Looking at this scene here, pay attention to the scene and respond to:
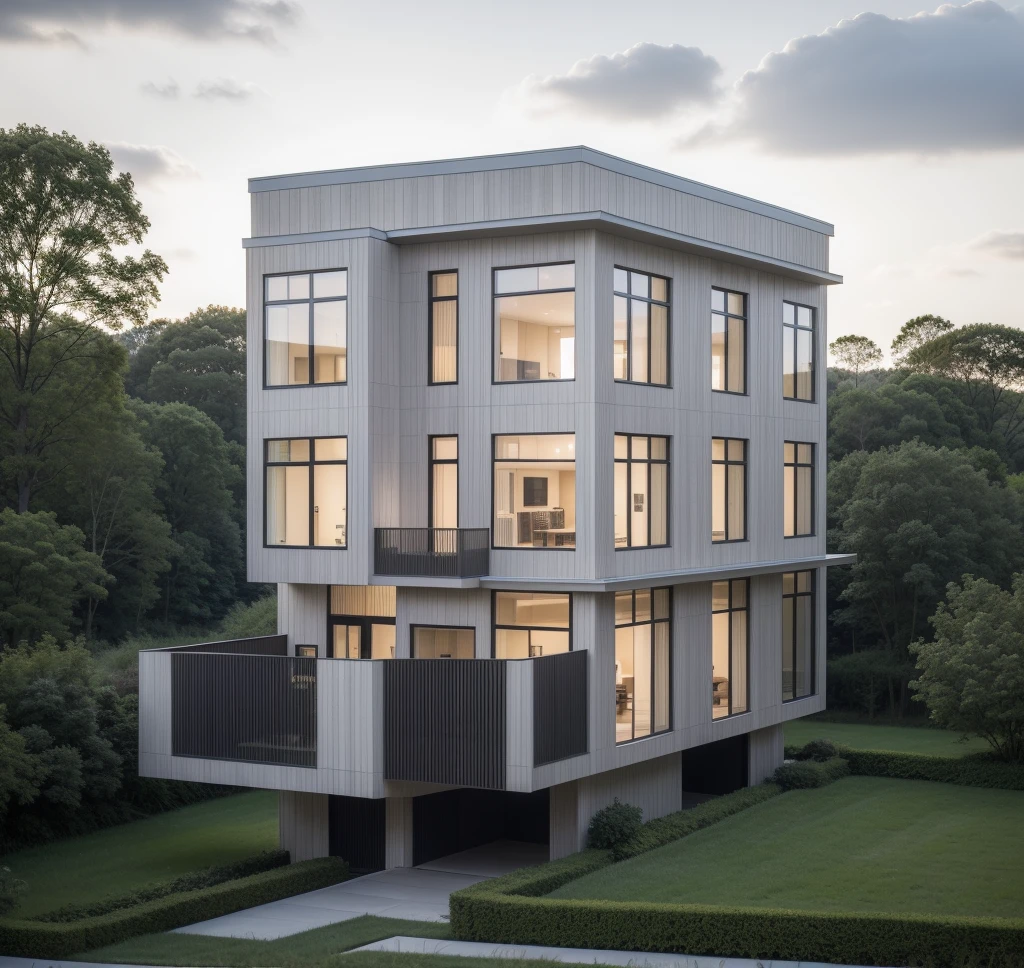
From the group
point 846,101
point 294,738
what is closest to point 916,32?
point 846,101

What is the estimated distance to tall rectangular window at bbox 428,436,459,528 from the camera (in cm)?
2423

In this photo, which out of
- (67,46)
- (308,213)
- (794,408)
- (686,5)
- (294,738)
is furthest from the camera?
(67,46)

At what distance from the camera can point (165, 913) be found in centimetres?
2055

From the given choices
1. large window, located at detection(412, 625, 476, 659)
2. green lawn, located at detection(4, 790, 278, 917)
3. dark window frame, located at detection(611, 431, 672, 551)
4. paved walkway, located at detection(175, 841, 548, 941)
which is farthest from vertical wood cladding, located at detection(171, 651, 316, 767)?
dark window frame, located at detection(611, 431, 672, 551)

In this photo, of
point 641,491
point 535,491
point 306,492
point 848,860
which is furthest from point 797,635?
point 306,492

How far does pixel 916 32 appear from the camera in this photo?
32.1 m

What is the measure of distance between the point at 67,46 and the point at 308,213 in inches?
515

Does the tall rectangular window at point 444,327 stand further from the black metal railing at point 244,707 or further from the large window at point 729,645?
the large window at point 729,645

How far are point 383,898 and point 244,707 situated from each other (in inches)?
154

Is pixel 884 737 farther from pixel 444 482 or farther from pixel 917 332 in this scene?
pixel 917 332

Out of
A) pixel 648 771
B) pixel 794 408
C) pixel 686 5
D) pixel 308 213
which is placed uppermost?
pixel 686 5

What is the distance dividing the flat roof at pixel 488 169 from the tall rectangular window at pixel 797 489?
653 centimetres

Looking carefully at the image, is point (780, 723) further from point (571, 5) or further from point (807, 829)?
point (571, 5)

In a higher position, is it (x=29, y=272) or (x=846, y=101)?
(x=846, y=101)
